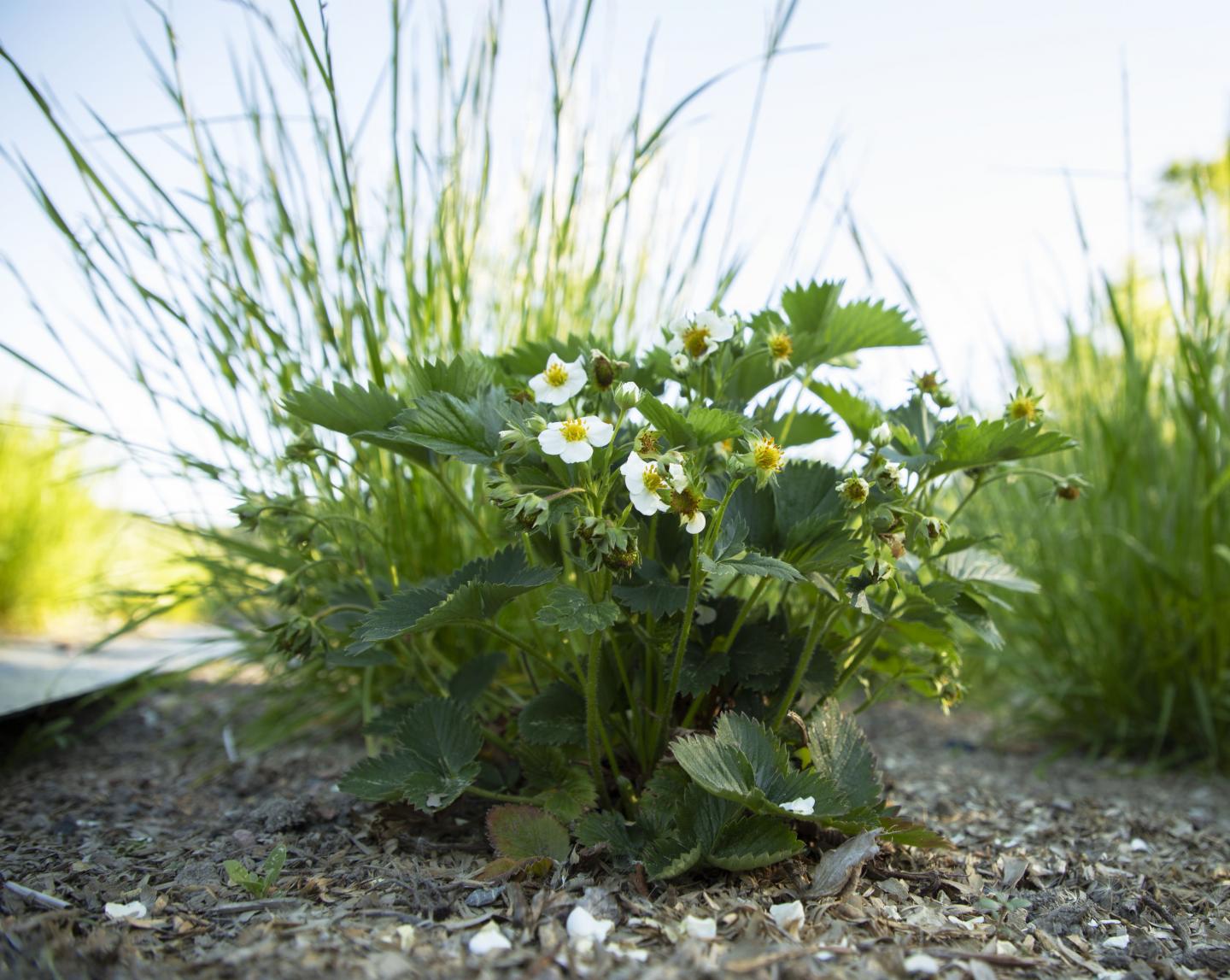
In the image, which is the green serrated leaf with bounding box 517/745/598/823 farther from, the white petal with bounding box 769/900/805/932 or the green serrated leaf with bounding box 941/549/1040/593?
the green serrated leaf with bounding box 941/549/1040/593

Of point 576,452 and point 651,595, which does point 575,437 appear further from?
point 651,595

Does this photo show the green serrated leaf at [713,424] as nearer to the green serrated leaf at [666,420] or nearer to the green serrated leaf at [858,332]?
the green serrated leaf at [666,420]

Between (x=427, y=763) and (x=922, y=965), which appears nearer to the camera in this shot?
(x=922, y=965)

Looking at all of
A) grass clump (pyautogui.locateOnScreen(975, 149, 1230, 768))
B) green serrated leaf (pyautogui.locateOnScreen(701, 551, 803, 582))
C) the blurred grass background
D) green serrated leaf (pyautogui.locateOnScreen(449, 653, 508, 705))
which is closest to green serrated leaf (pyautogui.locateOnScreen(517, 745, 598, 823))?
green serrated leaf (pyautogui.locateOnScreen(449, 653, 508, 705))

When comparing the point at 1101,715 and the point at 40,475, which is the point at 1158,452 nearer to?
the point at 1101,715

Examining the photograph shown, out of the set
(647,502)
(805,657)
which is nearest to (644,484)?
(647,502)

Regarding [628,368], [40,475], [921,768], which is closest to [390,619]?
[628,368]

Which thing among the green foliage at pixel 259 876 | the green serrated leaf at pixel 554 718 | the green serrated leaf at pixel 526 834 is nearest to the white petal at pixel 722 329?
the green serrated leaf at pixel 554 718
